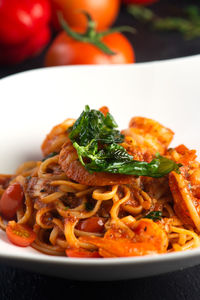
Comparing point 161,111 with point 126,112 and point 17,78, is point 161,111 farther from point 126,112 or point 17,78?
point 17,78

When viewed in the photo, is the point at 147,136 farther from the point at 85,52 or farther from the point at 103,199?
the point at 85,52

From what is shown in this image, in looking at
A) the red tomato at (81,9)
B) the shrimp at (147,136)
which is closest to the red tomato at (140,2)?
the red tomato at (81,9)

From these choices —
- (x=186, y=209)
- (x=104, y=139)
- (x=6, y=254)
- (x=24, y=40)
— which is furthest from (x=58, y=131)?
(x=24, y=40)

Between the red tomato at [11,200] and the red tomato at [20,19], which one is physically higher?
the red tomato at [20,19]

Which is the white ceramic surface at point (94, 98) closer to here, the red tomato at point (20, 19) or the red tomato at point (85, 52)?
the red tomato at point (85, 52)

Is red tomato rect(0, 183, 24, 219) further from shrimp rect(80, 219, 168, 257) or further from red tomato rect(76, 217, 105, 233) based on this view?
shrimp rect(80, 219, 168, 257)

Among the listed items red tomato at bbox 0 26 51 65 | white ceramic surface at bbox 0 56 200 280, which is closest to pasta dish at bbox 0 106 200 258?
white ceramic surface at bbox 0 56 200 280
